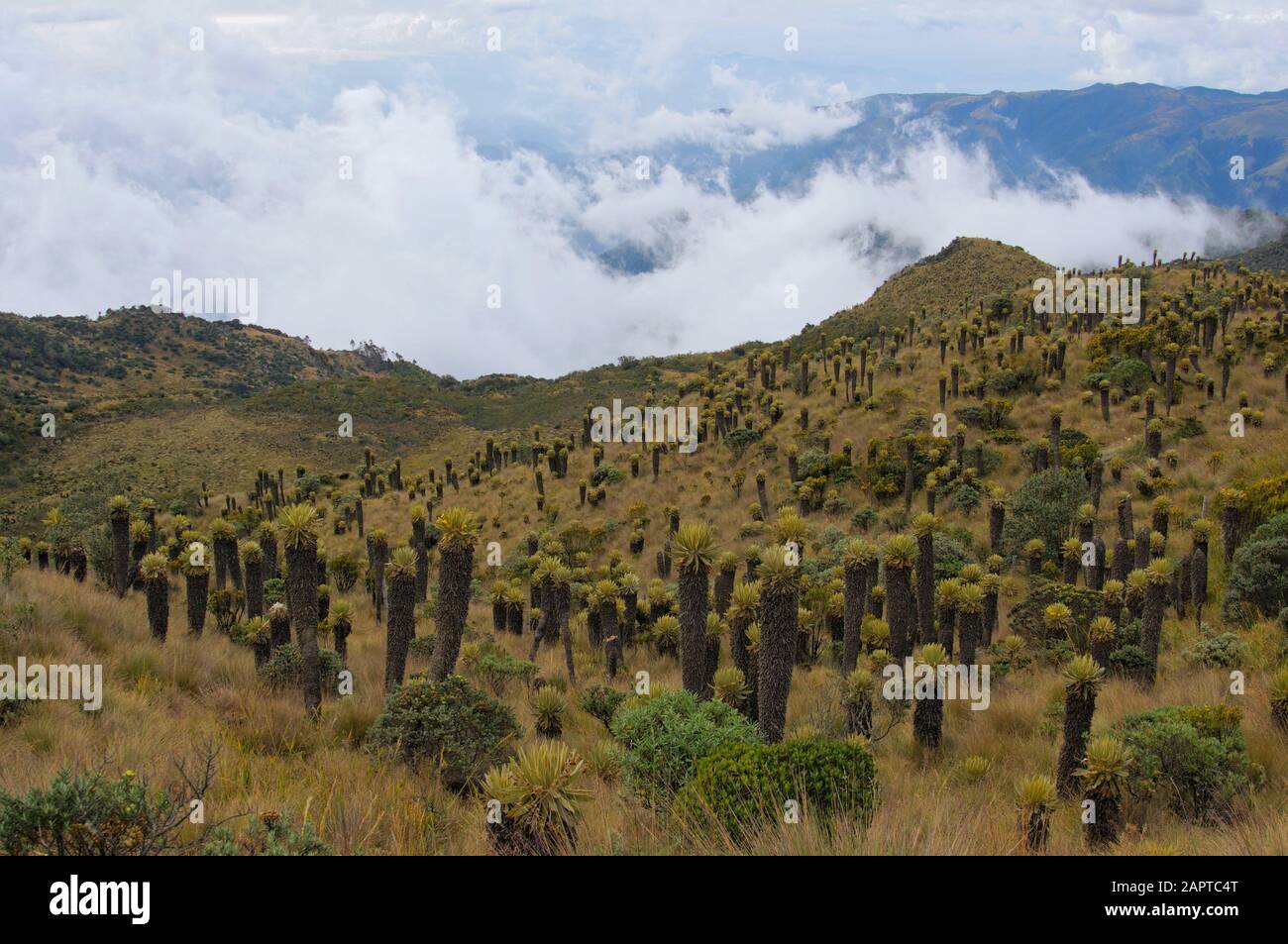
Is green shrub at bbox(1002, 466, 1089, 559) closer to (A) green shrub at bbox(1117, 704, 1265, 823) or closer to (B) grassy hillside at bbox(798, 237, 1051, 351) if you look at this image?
(A) green shrub at bbox(1117, 704, 1265, 823)

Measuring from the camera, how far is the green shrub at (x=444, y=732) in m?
9.58

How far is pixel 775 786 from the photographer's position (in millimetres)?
7035

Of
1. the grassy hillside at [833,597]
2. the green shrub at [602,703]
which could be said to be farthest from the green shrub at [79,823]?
the green shrub at [602,703]

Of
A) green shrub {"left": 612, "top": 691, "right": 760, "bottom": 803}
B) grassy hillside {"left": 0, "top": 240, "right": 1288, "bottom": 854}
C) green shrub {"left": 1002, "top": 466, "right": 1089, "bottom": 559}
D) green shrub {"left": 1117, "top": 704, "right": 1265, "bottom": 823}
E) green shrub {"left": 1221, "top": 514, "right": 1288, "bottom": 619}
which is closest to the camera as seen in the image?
grassy hillside {"left": 0, "top": 240, "right": 1288, "bottom": 854}

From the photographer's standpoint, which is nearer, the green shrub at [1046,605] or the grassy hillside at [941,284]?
the green shrub at [1046,605]

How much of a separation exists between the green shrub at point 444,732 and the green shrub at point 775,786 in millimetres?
3299

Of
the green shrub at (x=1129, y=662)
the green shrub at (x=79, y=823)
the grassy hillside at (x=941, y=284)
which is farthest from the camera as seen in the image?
the grassy hillside at (x=941, y=284)

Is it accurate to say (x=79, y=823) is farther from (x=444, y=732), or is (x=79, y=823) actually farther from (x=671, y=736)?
(x=671, y=736)

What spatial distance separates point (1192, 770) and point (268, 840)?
993 centimetres

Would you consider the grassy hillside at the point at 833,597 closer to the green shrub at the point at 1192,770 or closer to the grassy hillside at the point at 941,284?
the green shrub at the point at 1192,770

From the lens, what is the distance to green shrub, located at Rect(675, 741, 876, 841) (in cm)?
667

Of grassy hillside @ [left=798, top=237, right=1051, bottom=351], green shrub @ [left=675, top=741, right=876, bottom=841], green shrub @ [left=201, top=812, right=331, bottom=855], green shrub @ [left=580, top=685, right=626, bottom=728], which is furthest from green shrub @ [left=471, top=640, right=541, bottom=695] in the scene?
grassy hillside @ [left=798, top=237, right=1051, bottom=351]

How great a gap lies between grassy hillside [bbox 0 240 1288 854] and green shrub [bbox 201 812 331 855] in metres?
0.22

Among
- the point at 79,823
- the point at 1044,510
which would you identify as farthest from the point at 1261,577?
the point at 79,823
